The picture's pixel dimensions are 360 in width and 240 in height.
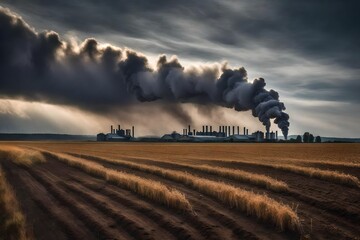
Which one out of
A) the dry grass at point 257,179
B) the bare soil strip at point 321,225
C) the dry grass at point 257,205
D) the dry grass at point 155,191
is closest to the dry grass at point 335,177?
the dry grass at point 257,179

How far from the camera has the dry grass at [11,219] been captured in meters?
10.7

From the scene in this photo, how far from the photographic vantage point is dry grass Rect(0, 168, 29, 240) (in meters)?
10.7

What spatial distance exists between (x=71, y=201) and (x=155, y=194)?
11.4ft

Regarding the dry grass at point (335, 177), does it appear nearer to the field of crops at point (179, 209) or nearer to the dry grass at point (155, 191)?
the field of crops at point (179, 209)

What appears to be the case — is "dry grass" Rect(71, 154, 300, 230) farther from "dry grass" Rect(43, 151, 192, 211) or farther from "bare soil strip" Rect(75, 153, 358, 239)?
"dry grass" Rect(43, 151, 192, 211)

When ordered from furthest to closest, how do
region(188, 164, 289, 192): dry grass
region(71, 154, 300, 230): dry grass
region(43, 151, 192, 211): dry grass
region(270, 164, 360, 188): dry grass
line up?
1. region(270, 164, 360, 188): dry grass
2. region(188, 164, 289, 192): dry grass
3. region(43, 151, 192, 211): dry grass
4. region(71, 154, 300, 230): dry grass

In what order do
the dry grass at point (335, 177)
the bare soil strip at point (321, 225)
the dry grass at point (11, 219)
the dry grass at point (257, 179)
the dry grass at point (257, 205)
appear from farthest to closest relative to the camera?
the dry grass at point (335, 177) → the dry grass at point (257, 179) → the dry grass at point (257, 205) → the bare soil strip at point (321, 225) → the dry grass at point (11, 219)

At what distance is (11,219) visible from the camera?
12242 millimetres

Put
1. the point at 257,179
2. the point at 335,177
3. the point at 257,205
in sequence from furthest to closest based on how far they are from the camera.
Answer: the point at 335,177 < the point at 257,179 < the point at 257,205

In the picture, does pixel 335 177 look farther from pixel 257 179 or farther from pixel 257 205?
pixel 257 205

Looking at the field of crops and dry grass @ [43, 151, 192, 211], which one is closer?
the field of crops

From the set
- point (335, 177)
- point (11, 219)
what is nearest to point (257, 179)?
point (335, 177)

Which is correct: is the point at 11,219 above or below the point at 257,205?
below

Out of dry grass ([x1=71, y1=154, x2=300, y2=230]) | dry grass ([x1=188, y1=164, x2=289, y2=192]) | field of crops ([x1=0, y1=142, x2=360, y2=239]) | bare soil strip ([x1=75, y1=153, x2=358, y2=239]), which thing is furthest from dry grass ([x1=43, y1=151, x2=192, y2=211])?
dry grass ([x1=188, y1=164, x2=289, y2=192])
